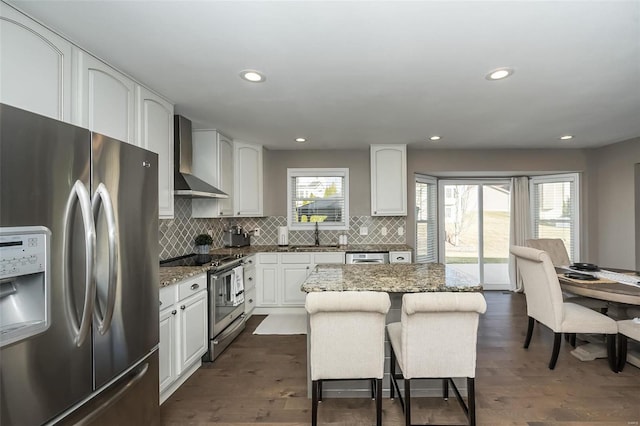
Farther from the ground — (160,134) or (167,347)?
(160,134)

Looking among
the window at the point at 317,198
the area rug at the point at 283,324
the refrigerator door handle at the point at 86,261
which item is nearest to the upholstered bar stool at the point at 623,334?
the area rug at the point at 283,324

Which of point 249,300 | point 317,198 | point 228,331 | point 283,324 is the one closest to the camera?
point 228,331

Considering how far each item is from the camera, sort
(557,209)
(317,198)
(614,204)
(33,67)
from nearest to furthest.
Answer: (33,67), (614,204), (317,198), (557,209)

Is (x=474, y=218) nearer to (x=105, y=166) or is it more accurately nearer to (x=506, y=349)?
(x=506, y=349)

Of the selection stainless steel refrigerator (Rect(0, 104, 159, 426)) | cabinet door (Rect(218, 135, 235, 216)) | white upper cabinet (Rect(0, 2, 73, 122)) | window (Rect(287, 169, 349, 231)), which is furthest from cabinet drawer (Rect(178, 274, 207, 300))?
window (Rect(287, 169, 349, 231))

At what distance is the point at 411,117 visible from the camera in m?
3.11

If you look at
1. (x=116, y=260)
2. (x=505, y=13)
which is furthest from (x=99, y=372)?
(x=505, y=13)

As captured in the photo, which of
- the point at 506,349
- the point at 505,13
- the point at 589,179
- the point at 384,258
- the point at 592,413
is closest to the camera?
the point at 505,13

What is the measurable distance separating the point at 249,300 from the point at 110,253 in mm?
2746

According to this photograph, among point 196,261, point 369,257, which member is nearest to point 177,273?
point 196,261

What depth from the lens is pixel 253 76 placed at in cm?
213

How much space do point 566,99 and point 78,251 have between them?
3.64m

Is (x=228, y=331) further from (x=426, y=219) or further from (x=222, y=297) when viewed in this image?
(x=426, y=219)

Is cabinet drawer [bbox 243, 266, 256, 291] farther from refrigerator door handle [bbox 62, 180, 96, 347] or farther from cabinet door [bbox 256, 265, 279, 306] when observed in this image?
refrigerator door handle [bbox 62, 180, 96, 347]
